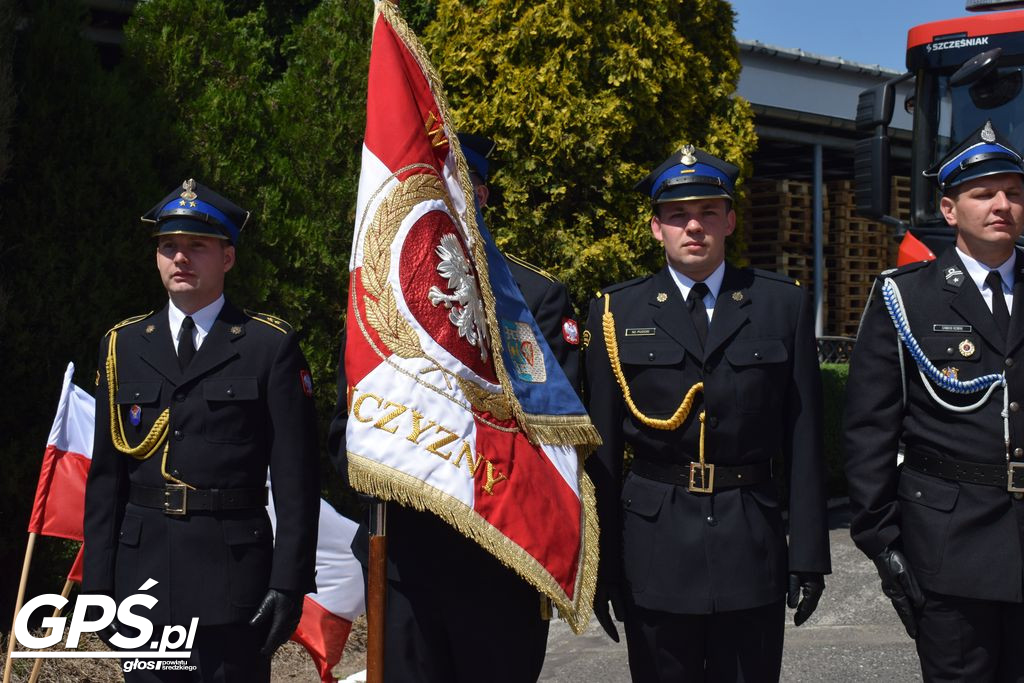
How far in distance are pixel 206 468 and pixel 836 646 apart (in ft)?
14.3

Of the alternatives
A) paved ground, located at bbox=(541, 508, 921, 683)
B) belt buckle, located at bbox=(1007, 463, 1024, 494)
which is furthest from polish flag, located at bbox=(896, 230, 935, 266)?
belt buckle, located at bbox=(1007, 463, 1024, 494)

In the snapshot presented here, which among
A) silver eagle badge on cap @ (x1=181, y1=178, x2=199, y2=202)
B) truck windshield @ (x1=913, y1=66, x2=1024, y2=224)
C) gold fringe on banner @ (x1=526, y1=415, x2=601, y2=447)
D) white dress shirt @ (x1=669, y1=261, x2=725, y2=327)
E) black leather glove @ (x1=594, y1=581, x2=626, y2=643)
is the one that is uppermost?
truck windshield @ (x1=913, y1=66, x2=1024, y2=224)

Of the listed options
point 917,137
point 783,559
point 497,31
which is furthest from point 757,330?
point 497,31

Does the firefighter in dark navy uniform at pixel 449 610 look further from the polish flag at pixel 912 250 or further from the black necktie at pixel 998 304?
the polish flag at pixel 912 250

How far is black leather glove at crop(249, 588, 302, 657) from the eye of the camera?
3.57 metres

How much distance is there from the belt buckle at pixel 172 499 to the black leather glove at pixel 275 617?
36 cm

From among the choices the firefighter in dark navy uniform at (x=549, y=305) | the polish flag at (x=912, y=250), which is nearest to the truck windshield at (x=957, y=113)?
the polish flag at (x=912, y=250)

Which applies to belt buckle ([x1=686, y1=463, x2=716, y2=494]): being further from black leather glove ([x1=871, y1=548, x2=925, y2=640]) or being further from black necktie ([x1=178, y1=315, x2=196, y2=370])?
black necktie ([x1=178, y1=315, x2=196, y2=370])

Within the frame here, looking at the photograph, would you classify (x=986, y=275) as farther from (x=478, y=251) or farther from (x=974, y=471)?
(x=478, y=251)

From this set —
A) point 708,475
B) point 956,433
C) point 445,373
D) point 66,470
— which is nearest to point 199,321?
point 445,373

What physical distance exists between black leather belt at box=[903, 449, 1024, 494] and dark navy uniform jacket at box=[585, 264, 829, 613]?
35 cm

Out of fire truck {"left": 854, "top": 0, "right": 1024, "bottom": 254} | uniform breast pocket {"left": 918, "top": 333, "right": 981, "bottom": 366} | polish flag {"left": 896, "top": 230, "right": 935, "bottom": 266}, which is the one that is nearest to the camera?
uniform breast pocket {"left": 918, "top": 333, "right": 981, "bottom": 366}

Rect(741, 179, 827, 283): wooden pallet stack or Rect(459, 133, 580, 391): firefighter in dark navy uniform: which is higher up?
Rect(741, 179, 827, 283): wooden pallet stack

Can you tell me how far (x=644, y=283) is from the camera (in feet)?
13.1
